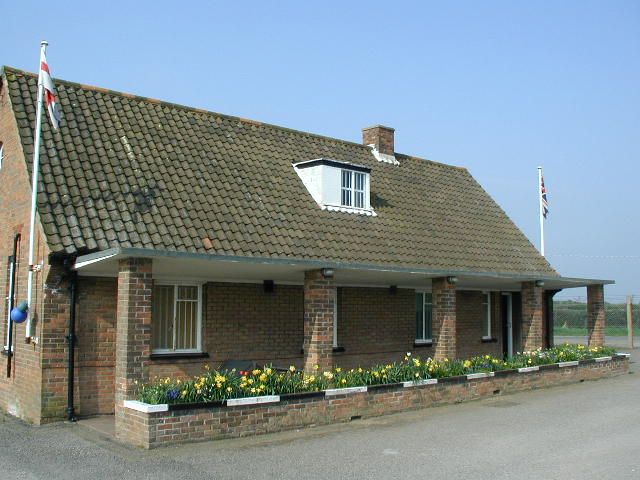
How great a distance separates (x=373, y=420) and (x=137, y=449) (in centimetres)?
428

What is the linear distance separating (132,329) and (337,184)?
25.0 ft

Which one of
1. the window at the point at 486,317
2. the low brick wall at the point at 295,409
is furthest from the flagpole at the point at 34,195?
the window at the point at 486,317

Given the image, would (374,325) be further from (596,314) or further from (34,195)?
(34,195)

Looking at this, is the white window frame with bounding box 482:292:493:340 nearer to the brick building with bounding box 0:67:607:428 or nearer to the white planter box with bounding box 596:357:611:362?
the brick building with bounding box 0:67:607:428

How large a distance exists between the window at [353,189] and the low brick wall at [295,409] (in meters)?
5.23

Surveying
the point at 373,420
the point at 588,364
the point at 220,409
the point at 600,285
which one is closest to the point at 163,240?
the point at 220,409

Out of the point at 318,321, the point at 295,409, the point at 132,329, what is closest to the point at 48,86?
the point at 132,329

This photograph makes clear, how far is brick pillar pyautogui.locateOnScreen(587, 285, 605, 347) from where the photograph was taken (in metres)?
20.5

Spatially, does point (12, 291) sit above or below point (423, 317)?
above

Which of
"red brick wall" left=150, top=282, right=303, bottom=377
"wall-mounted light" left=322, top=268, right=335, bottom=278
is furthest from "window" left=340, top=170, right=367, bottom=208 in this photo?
"wall-mounted light" left=322, top=268, right=335, bottom=278

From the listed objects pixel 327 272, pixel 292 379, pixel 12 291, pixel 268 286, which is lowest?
pixel 292 379

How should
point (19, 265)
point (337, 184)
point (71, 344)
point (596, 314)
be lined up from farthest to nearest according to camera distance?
point (596, 314) < point (337, 184) < point (19, 265) < point (71, 344)

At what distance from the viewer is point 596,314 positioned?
67.7ft

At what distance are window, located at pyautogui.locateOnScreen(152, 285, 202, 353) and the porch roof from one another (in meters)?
0.34
